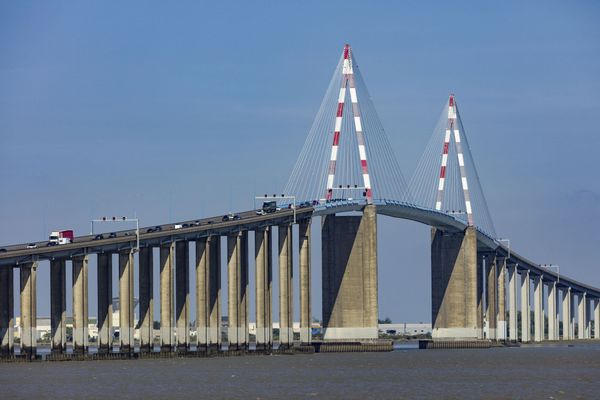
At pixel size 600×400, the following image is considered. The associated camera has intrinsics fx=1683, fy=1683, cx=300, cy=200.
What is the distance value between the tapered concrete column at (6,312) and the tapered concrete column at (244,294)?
27581 millimetres

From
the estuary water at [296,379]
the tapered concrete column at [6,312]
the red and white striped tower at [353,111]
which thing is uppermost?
the red and white striped tower at [353,111]

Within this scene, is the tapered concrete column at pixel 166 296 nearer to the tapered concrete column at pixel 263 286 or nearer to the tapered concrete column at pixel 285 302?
the tapered concrete column at pixel 263 286

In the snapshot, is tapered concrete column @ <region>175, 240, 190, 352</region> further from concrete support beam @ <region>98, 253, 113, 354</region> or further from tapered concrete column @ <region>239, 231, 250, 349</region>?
concrete support beam @ <region>98, 253, 113, 354</region>

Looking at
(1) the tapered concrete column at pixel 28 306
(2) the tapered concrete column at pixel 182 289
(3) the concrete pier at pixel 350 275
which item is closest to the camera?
(1) the tapered concrete column at pixel 28 306

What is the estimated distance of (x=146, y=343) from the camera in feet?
385

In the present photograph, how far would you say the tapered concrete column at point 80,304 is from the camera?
109000 millimetres

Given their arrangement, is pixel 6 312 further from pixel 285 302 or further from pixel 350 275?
pixel 350 275

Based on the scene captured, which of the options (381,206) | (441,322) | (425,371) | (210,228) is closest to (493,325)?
(441,322)

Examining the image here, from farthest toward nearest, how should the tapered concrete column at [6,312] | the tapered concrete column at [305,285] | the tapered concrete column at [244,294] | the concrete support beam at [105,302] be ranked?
1. the tapered concrete column at [305,285]
2. the tapered concrete column at [244,294]
3. the concrete support beam at [105,302]
4. the tapered concrete column at [6,312]

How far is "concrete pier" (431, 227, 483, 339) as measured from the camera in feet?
595

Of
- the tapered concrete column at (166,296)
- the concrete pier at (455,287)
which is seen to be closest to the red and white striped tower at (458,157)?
the concrete pier at (455,287)

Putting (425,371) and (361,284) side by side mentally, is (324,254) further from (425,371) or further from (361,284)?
(425,371)

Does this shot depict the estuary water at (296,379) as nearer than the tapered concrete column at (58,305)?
Yes

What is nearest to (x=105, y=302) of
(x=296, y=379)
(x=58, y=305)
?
(x=58, y=305)
